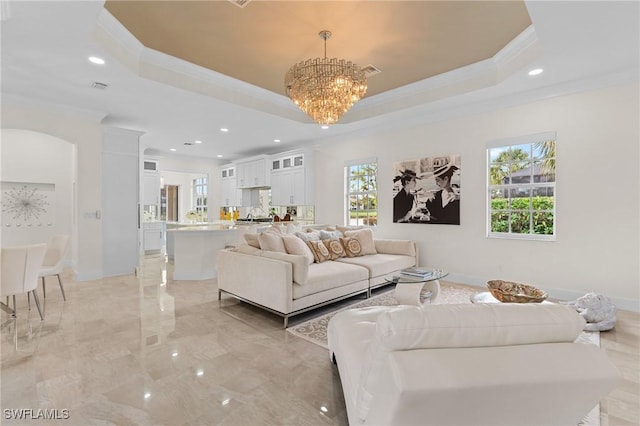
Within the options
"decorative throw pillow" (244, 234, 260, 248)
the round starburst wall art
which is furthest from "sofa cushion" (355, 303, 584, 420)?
the round starburst wall art

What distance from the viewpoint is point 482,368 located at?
103cm

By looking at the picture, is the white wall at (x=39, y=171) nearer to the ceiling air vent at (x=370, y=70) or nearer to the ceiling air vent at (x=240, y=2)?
the ceiling air vent at (x=240, y=2)

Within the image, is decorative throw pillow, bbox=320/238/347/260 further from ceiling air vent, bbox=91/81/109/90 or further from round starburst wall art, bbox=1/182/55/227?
round starburst wall art, bbox=1/182/55/227

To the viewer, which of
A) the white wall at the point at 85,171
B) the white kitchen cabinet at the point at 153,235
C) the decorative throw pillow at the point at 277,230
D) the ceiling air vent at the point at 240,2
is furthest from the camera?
the white kitchen cabinet at the point at 153,235

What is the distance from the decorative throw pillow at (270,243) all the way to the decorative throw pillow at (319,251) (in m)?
0.62

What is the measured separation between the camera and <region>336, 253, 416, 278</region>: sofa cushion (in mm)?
4297

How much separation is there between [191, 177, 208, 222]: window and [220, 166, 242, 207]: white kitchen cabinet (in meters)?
0.64

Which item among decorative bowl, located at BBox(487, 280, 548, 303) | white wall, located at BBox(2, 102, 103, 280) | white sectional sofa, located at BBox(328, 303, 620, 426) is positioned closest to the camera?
white sectional sofa, located at BBox(328, 303, 620, 426)

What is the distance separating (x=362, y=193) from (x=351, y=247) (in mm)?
2094

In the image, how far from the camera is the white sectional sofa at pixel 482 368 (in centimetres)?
100

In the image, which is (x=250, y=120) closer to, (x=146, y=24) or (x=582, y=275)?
(x=146, y=24)

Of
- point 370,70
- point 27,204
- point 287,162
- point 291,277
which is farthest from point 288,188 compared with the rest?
point 27,204

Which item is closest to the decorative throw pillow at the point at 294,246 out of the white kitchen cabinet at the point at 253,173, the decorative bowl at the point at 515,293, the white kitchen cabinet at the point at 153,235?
the decorative bowl at the point at 515,293

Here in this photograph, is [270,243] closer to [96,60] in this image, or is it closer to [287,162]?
[96,60]
